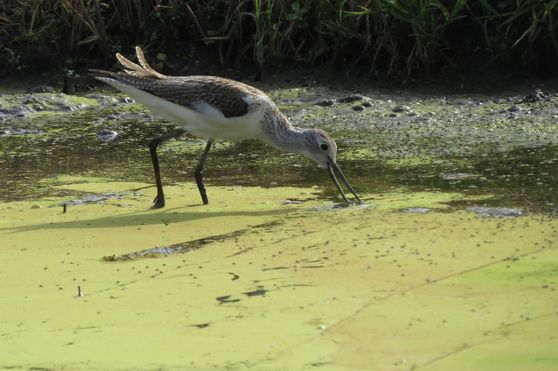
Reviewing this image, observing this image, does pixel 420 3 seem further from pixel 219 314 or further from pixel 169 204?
pixel 219 314

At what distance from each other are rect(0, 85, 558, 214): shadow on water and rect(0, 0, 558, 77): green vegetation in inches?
39.8

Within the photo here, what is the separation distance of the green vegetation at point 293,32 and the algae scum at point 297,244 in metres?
0.46

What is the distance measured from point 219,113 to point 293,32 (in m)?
3.56

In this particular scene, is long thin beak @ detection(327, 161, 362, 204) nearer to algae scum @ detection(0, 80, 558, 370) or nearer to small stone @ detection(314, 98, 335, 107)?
algae scum @ detection(0, 80, 558, 370)

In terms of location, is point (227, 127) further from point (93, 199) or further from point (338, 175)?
point (93, 199)

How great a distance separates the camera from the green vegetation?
10.7 metres

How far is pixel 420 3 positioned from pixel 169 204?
3.69 meters

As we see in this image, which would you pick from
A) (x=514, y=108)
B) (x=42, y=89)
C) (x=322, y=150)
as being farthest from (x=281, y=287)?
(x=42, y=89)

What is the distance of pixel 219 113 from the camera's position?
802 centimetres

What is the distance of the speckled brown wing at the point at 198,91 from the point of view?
803 centimetres

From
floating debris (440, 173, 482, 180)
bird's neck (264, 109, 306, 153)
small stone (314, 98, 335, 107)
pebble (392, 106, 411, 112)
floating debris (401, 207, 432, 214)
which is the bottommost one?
small stone (314, 98, 335, 107)

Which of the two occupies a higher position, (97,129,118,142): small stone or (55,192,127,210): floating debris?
(55,192,127,210): floating debris

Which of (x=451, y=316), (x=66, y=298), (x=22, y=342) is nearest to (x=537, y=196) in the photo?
(x=451, y=316)

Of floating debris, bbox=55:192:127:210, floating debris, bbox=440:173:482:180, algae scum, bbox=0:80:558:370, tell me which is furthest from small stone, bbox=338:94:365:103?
floating debris, bbox=55:192:127:210
